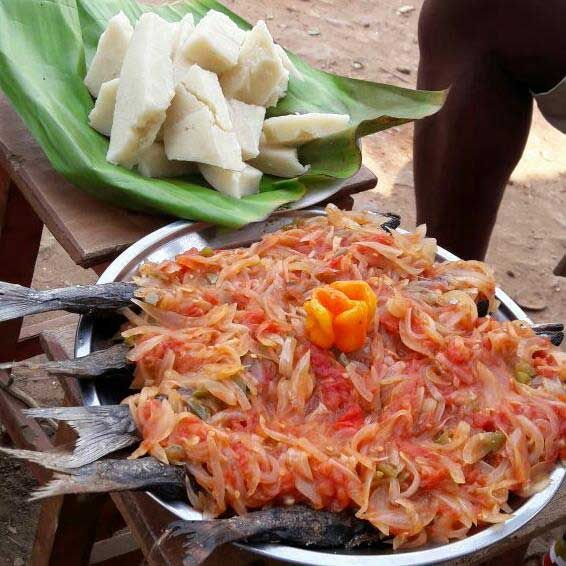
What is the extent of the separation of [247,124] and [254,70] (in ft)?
0.65

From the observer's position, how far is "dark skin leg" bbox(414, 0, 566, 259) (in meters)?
2.97

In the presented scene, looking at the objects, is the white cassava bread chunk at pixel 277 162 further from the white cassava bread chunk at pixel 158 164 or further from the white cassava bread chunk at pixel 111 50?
the white cassava bread chunk at pixel 111 50

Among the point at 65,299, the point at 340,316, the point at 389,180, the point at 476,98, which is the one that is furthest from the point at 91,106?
the point at 389,180

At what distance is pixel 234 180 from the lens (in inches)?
96.7

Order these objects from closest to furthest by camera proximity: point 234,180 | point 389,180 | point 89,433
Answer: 1. point 89,433
2. point 234,180
3. point 389,180

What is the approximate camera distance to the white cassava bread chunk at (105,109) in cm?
248

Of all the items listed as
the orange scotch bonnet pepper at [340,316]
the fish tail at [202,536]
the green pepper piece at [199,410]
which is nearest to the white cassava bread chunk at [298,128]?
the orange scotch bonnet pepper at [340,316]

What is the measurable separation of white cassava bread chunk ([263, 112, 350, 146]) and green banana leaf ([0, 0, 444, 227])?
0.04 metres

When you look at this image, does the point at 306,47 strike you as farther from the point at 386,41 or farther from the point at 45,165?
the point at 45,165

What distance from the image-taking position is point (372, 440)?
5.34ft

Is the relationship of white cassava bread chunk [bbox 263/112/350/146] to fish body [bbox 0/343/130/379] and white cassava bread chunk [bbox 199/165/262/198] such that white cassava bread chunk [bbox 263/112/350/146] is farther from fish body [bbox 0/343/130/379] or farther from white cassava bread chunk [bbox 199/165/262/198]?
fish body [bbox 0/343/130/379]

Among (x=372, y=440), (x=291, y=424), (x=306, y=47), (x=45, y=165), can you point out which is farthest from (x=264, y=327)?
(x=306, y=47)

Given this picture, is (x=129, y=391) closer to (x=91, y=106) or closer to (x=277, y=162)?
(x=277, y=162)

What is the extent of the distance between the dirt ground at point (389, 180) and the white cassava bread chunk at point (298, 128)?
1513 millimetres
